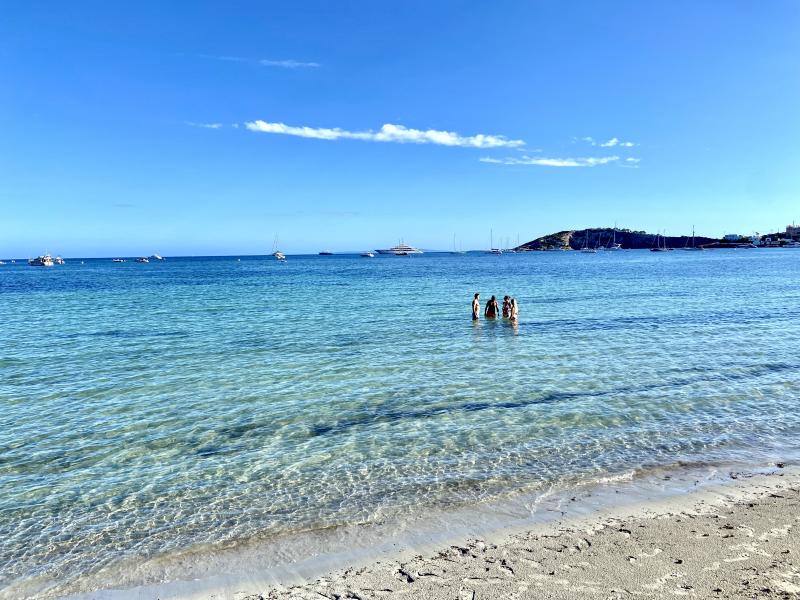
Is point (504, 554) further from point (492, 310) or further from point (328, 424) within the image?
point (492, 310)

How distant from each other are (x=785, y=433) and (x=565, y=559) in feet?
26.2

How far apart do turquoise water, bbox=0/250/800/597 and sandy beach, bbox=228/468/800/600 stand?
4.99 feet

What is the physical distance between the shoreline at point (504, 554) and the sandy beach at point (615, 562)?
0.02 meters

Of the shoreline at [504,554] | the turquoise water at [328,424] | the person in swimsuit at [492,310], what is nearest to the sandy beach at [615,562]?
the shoreline at [504,554]

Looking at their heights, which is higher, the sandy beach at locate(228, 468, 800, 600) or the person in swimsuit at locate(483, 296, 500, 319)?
the person in swimsuit at locate(483, 296, 500, 319)

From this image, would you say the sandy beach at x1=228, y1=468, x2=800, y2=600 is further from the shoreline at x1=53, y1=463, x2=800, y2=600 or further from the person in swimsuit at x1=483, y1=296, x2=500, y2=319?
the person in swimsuit at x1=483, y1=296, x2=500, y2=319

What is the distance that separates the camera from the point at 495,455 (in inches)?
420

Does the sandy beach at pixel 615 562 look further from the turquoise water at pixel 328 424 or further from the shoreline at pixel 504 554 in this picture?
the turquoise water at pixel 328 424

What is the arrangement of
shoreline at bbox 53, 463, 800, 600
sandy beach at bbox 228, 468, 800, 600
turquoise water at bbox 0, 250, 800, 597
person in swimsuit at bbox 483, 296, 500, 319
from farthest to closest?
person in swimsuit at bbox 483, 296, 500, 319
turquoise water at bbox 0, 250, 800, 597
shoreline at bbox 53, 463, 800, 600
sandy beach at bbox 228, 468, 800, 600

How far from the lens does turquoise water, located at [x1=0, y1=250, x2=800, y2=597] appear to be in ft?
27.5

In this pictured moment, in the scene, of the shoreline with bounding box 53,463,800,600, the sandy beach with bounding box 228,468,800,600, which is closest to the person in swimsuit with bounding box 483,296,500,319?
the shoreline with bounding box 53,463,800,600

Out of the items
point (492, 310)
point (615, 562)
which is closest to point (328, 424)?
point (615, 562)

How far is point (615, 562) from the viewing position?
657cm

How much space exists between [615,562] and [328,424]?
7.59 meters
